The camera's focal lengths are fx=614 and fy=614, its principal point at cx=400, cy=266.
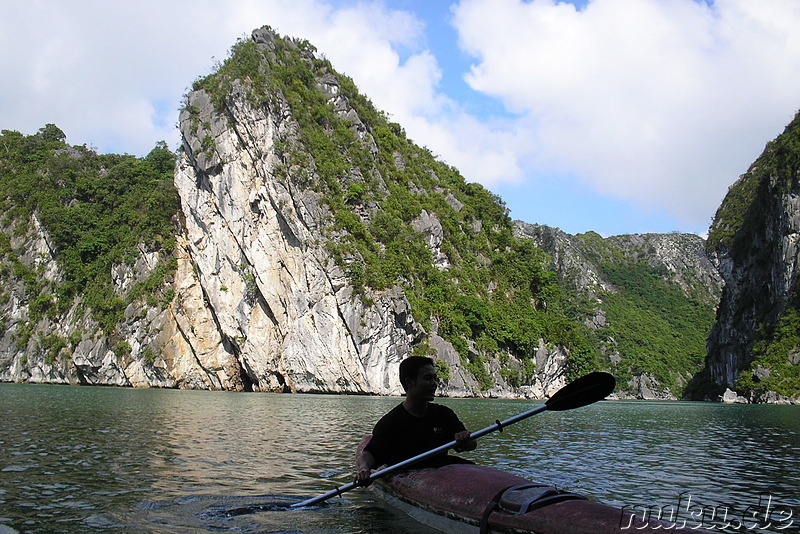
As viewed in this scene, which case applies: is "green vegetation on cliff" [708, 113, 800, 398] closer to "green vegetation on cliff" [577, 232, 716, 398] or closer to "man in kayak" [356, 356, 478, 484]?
"green vegetation on cliff" [577, 232, 716, 398]

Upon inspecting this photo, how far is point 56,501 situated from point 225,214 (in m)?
46.5

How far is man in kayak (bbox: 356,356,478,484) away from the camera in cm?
718

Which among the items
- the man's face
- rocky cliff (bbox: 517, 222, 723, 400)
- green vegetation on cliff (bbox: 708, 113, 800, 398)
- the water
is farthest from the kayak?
rocky cliff (bbox: 517, 222, 723, 400)

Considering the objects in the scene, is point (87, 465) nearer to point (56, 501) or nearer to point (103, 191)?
point (56, 501)

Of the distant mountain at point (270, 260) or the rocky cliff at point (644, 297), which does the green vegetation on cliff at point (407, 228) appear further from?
the rocky cliff at point (644, 297)

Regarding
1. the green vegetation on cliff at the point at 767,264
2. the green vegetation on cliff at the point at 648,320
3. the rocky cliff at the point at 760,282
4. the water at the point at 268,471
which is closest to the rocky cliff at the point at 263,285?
the rocky cliff at the point at 760,282

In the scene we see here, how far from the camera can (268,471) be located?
9.95m

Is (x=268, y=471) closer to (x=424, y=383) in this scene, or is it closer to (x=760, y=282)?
(x=424, y=383)

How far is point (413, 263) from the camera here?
54.9 metres

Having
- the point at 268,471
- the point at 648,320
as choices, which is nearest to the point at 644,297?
the point at 648,320

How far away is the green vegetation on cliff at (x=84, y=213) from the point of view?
58.5 m

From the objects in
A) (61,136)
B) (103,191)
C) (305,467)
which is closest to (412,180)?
(103,191)

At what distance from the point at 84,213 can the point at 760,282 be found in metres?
76.5

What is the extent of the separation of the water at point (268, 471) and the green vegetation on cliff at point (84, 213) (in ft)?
138
